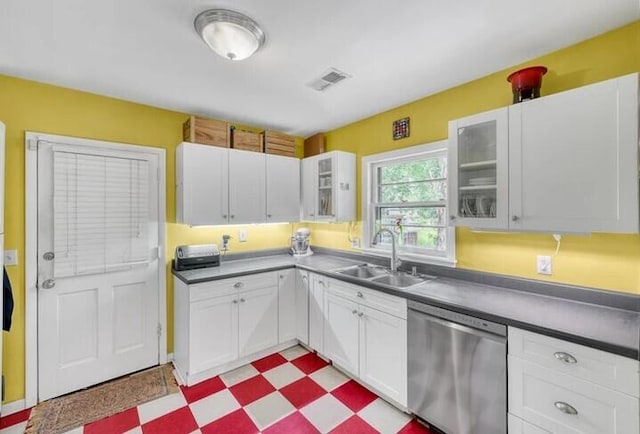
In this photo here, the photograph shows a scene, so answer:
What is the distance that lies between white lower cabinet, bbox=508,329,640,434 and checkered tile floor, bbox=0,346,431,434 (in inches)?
29.8

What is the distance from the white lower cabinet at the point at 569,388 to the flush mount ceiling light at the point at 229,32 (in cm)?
206

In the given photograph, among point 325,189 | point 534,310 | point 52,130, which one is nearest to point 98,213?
point 52,130

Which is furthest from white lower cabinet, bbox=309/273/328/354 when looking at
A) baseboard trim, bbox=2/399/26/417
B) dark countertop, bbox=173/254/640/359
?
baseboard trim, bbox=2/399/26/417

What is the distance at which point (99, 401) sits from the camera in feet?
7.02

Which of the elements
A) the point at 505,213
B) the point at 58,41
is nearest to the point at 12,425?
the point at 58,41

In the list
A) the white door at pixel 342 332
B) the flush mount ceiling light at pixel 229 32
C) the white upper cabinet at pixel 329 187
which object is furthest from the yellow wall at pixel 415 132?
the flush mount ceiling light at pixel 229 32

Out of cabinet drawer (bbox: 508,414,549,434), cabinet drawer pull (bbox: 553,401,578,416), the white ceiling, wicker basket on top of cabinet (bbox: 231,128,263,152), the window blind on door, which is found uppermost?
the white ceiling

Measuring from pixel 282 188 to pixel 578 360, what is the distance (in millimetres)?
2709

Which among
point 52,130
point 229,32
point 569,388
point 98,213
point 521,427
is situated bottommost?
point 521,427

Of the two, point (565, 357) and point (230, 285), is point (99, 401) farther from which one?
point (565, 357)

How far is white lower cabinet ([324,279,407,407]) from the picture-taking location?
1.99m

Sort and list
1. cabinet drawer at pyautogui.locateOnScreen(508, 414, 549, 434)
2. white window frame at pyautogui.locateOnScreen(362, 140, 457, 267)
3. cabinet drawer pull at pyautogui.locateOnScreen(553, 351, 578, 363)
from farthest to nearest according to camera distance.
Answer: white window frame at pyautogui.locateOnScreen(362, 140, 457, 267) < cabinet drawer at pyautogui.locateOnScreen(508, 414, 549, 434) < cabinet drawer pull at pyautogui.locateOnScreen(553, 351, 578, 363)

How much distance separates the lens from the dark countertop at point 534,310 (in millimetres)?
1236

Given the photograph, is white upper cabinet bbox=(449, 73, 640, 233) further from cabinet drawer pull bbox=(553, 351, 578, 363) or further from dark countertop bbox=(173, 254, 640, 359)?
cabinet drawer pull bbox=(553, 351, 578, 363)
